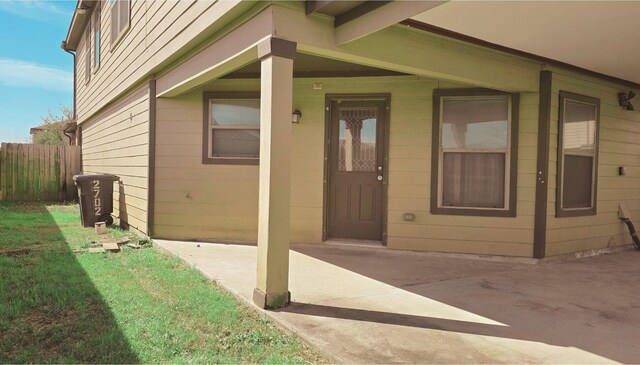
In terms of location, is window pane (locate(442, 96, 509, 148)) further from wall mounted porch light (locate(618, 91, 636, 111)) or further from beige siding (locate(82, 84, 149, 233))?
beige siding (locate(82, 84, 149, 233))

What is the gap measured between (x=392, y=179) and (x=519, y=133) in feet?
5.55

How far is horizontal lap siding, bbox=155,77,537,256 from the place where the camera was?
17.4ft

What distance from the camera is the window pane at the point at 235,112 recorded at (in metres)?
6.20

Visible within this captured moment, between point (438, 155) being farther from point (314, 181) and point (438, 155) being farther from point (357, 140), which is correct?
point (314, 181)

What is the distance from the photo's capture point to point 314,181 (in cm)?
588

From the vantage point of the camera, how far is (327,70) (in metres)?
5.79

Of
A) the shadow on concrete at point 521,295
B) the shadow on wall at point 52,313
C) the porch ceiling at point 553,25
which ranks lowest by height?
the shadow on wall at point 52,313

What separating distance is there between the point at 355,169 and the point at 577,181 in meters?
3.04

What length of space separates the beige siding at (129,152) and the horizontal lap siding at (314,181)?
38 centimetres

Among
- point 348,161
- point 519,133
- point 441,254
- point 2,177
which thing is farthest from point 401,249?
point 2,177

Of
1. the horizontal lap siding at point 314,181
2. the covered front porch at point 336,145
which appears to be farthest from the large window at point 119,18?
the horizontal lap siding at point 314,181

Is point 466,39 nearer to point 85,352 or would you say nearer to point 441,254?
point 441,254

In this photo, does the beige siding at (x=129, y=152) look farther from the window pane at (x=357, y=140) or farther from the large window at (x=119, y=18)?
the window pane at (x=357, y=140)

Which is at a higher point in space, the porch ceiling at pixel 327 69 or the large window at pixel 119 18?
the large window at pixel 119 18
